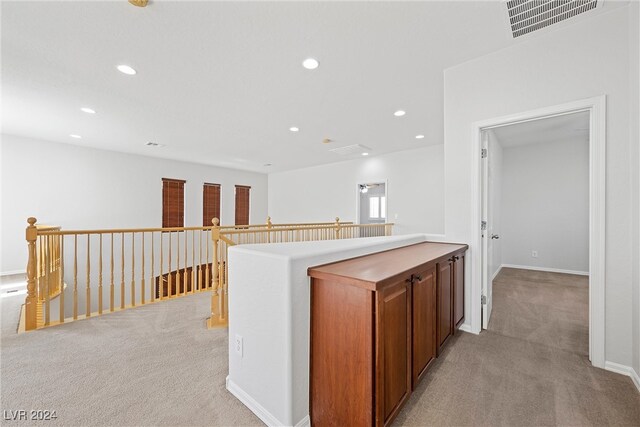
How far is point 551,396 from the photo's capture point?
1622 millimetres

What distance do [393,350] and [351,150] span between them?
5198 millimetres

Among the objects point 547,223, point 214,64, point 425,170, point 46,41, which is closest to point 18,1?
point 46,41

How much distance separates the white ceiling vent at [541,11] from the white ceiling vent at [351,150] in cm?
374

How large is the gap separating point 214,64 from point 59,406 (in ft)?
9.55

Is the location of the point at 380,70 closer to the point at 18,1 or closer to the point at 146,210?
the point at 18,1

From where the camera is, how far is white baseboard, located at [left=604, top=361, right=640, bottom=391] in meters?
1.73

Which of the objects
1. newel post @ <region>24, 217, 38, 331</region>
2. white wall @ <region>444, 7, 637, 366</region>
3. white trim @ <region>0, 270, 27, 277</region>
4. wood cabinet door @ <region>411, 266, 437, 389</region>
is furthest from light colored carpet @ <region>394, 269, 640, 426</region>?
white trim @ <region>0, 270, 27, 277</region>

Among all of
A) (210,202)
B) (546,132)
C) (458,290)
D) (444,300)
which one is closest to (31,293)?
(444,300)

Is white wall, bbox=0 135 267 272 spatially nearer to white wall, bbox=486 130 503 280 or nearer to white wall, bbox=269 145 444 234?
white wall, bbox=269 145 444 234

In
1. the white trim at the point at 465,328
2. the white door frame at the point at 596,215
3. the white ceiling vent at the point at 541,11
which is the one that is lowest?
the white trim at the point at 465,328

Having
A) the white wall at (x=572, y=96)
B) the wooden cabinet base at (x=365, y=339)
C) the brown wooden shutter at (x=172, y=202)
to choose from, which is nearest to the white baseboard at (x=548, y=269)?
the white wall at (x=572, y=96)

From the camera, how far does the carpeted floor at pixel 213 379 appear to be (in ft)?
4.88

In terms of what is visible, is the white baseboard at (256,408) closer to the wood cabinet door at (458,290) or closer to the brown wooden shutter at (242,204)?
the wood cabinet door at (458,290)

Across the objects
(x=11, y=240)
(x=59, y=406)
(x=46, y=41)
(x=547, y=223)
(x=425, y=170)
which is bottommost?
(x=59, y=406)
